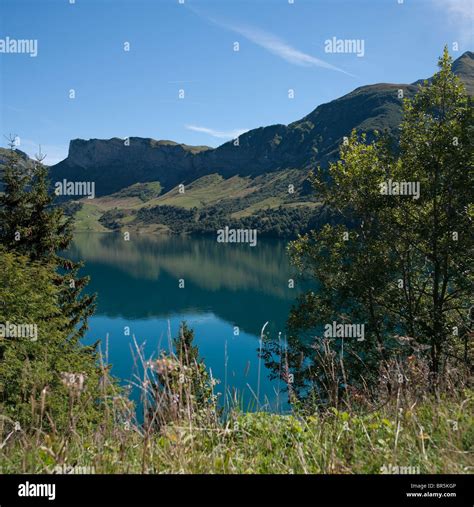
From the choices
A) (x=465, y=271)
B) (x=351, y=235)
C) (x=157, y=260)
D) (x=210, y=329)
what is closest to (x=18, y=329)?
(x=351, y=235)

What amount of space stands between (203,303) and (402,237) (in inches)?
3603

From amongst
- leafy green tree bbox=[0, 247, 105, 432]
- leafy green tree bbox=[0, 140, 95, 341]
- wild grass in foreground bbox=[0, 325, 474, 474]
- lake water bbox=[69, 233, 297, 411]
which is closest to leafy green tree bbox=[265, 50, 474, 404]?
leafy green tree bbox=[0, 247, 105, 432]

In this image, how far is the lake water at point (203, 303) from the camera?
2416 inches

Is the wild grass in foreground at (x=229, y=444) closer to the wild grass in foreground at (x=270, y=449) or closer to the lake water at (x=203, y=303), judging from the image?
the wild grass in foreground at (x=270, y=449)

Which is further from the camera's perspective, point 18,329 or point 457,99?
point 18,329

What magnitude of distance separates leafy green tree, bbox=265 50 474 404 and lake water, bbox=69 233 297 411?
15.1 meters

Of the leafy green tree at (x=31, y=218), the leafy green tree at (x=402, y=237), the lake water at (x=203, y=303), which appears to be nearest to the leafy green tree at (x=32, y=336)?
the leafy green tree at (x=31, y=218)

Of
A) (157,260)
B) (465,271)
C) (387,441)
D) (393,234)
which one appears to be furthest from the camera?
(157,260)

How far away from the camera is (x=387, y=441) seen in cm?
346

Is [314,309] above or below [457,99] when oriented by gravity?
below

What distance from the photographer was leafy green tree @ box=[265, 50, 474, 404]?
14188 mm
